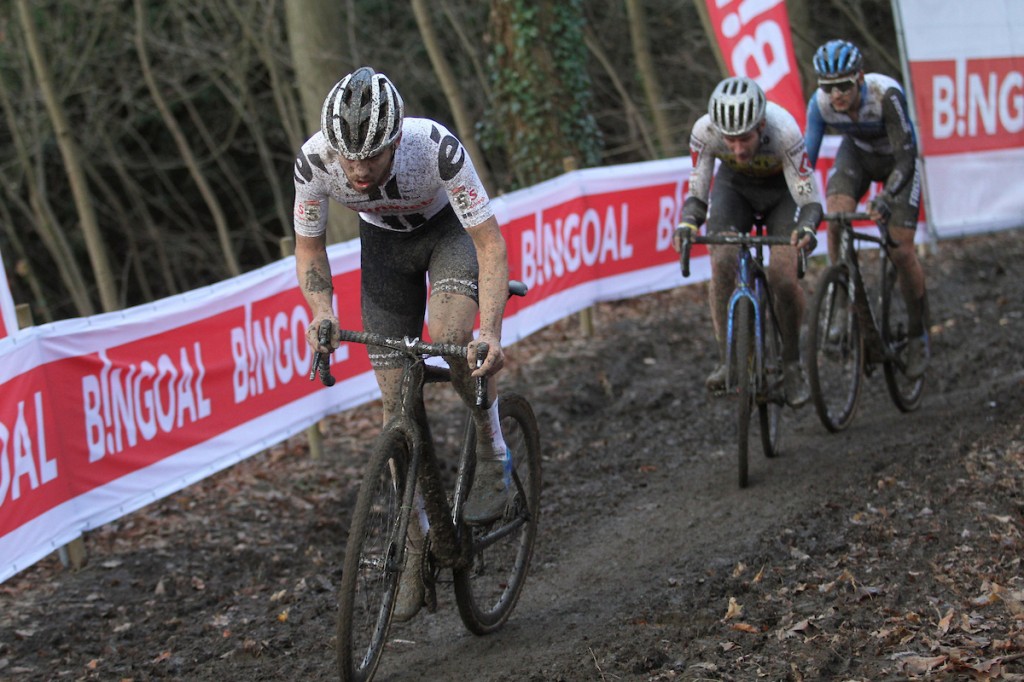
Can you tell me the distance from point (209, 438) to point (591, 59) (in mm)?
15575

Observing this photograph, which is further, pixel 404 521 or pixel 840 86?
pixel 840 86

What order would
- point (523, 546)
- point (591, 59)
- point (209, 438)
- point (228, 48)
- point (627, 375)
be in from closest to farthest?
1. point (523, 546)
2. point (209, 438)
3. point (627, 375)
4. point (228, 48)
5. point (591, 59)

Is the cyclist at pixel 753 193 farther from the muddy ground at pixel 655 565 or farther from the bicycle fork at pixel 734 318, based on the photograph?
the muddy ground at pixel 655 565

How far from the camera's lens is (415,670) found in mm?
4867

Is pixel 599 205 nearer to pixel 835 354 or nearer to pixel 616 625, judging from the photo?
pixel 835 354

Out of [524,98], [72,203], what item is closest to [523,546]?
[524,98]

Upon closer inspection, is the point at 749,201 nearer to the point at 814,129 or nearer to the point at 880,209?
the point at 880,209

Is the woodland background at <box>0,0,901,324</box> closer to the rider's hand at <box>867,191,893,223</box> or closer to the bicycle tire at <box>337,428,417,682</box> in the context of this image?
the rider's hand at <box>867,191,893,223</box>

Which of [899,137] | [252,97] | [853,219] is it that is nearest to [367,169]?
[853,219]

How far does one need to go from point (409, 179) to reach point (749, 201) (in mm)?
3411

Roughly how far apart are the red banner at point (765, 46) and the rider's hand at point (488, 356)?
7.06 metres

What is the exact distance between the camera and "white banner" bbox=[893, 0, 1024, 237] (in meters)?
13.2

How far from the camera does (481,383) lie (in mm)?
4426

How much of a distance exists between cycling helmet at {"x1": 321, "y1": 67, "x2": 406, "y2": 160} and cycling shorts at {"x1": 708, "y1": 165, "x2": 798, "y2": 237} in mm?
3423
